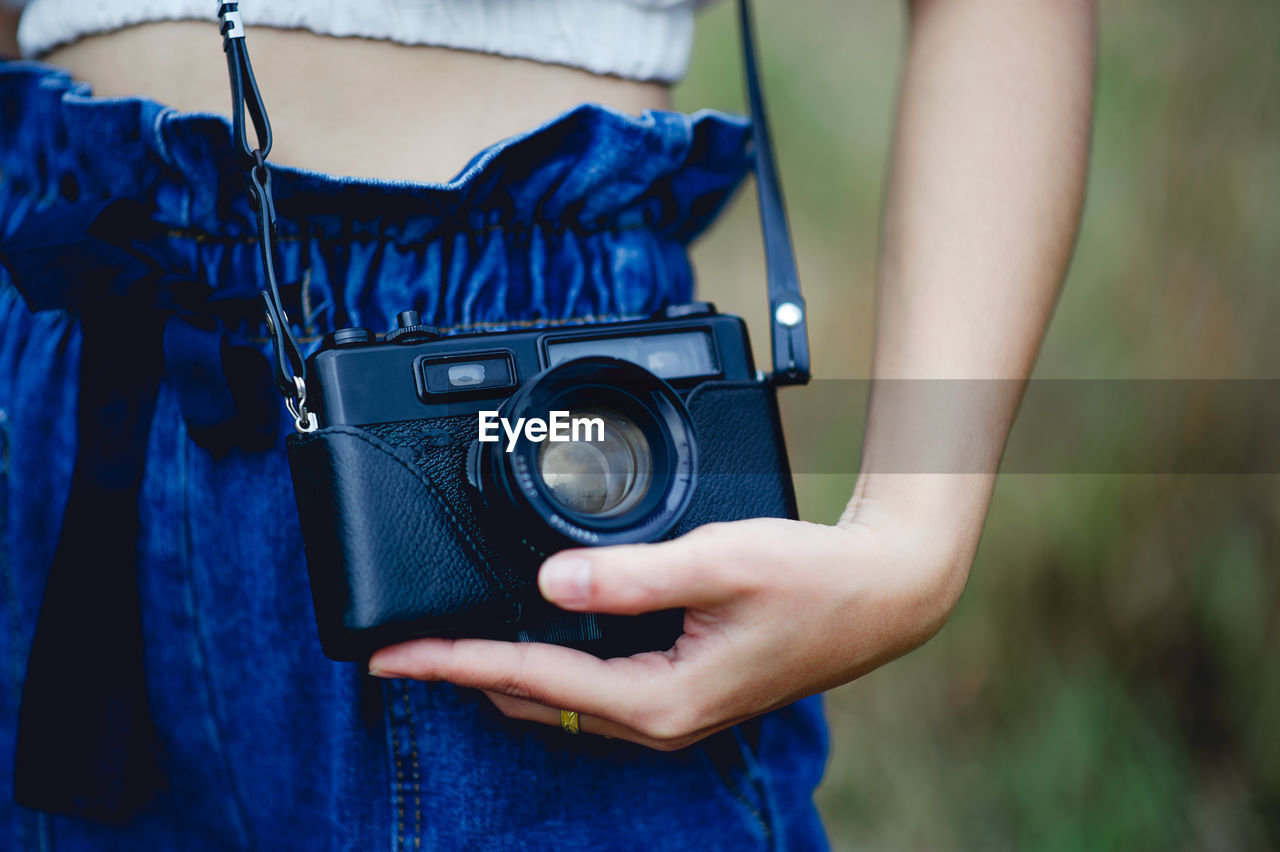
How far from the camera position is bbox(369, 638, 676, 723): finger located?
517 mm

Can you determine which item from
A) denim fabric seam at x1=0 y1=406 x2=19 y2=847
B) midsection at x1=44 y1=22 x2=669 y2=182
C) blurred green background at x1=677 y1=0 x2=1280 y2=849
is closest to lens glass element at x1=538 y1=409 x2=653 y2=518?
midsection at x1=44 y1=22 x2=669 y2=182

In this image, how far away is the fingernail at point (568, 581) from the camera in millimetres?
488

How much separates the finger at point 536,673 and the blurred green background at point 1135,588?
1477 mm

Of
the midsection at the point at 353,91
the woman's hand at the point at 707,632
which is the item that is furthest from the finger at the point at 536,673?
the midsection at the point at 353,91

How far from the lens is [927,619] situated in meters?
0.59

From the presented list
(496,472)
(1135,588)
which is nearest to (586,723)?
(496,472)

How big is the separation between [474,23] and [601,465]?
Answer: 32cm

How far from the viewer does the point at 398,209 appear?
59cm

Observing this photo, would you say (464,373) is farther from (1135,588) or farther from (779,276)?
(1135,588)

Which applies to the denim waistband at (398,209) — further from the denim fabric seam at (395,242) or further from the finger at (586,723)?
the finger at (586,723)

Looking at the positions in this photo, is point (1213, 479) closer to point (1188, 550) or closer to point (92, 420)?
point (1188, 550)

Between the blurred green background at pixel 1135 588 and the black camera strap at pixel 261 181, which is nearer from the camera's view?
the black camera strap at pixel 261 181

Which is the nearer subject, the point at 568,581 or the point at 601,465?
the point at 568,581

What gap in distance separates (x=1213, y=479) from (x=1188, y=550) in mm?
139
